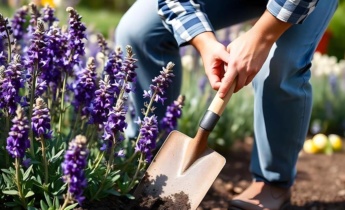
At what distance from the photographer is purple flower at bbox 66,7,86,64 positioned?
2.22m

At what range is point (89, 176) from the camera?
2.21 m

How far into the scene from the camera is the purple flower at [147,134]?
2.23 meters

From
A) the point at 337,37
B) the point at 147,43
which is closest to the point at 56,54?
the point at 147,43

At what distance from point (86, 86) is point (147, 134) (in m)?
0.28

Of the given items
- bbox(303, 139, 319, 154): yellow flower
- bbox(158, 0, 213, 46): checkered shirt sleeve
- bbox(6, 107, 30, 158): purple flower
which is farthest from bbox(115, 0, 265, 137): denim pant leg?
bbox(303, 139, 319, 154): yellow flower

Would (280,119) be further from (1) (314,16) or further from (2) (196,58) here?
(2) (196,58)

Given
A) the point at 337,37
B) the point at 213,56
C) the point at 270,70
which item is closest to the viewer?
the point at 213,56

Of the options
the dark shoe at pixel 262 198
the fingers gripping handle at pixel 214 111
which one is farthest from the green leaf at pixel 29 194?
the dark shoe at pixel 262 198

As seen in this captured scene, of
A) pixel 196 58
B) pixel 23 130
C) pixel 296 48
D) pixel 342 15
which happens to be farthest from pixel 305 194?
pixel 342 15

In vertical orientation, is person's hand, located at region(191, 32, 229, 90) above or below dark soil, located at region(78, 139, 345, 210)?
above

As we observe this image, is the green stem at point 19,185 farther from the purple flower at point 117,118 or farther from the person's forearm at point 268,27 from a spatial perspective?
the person's forearm at point 268,27

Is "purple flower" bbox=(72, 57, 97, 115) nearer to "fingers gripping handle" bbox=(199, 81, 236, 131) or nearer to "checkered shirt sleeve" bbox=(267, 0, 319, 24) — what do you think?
"fingers gripping handle" bbox=(199, 81, 236, 131)

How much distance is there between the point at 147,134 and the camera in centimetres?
224

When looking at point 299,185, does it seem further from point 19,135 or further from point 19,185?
point 19,135
